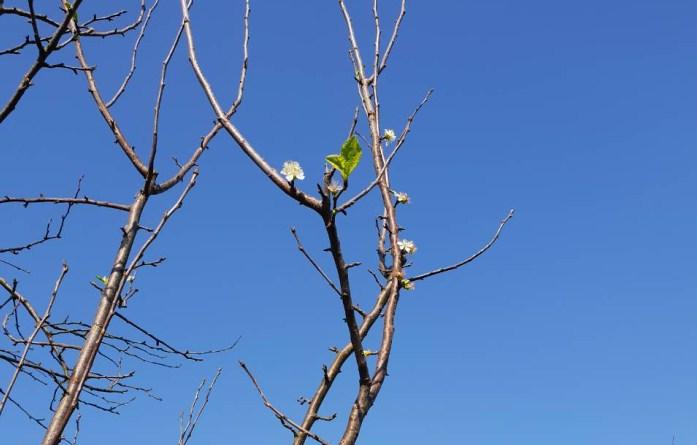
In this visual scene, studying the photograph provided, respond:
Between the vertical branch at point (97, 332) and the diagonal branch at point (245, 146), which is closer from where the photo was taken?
the diagonal branch at point (245, 146)

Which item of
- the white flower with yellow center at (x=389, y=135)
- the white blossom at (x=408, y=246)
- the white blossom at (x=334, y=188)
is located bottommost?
the white blossom at (x=334, y=188)

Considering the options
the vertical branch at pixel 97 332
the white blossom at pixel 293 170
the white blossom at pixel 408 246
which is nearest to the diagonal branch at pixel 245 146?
the white blossom at pixel 293 170

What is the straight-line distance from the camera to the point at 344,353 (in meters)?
2.73

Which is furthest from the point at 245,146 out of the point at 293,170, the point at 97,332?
the point at 97,332

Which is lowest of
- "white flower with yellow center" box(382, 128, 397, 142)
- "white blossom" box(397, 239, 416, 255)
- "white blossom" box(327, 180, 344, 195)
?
"white blossom" box(327, 180, 344, 195)

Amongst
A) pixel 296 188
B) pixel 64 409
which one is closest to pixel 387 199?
pixel 296 188

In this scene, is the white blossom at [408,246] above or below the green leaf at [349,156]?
above

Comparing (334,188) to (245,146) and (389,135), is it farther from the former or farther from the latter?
(389,135)

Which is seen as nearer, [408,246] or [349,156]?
[349,156]

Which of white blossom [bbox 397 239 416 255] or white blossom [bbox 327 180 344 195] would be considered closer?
white blossom [bbox 327 180 344 195]

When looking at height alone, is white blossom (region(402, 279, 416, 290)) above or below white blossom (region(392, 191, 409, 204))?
below

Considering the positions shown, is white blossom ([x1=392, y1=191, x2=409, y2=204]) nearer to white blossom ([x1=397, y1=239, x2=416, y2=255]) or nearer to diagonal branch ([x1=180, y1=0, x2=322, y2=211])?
white blossom ([x1=397, y1=239, x2=416, y2=255])

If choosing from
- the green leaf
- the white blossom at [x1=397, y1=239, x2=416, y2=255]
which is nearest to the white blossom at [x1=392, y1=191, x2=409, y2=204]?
the white blossom at [x1=397, y1=239, x2=416, y2=255]

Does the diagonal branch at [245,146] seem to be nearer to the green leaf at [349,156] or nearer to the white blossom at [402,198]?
the green leaf at [349,156]
